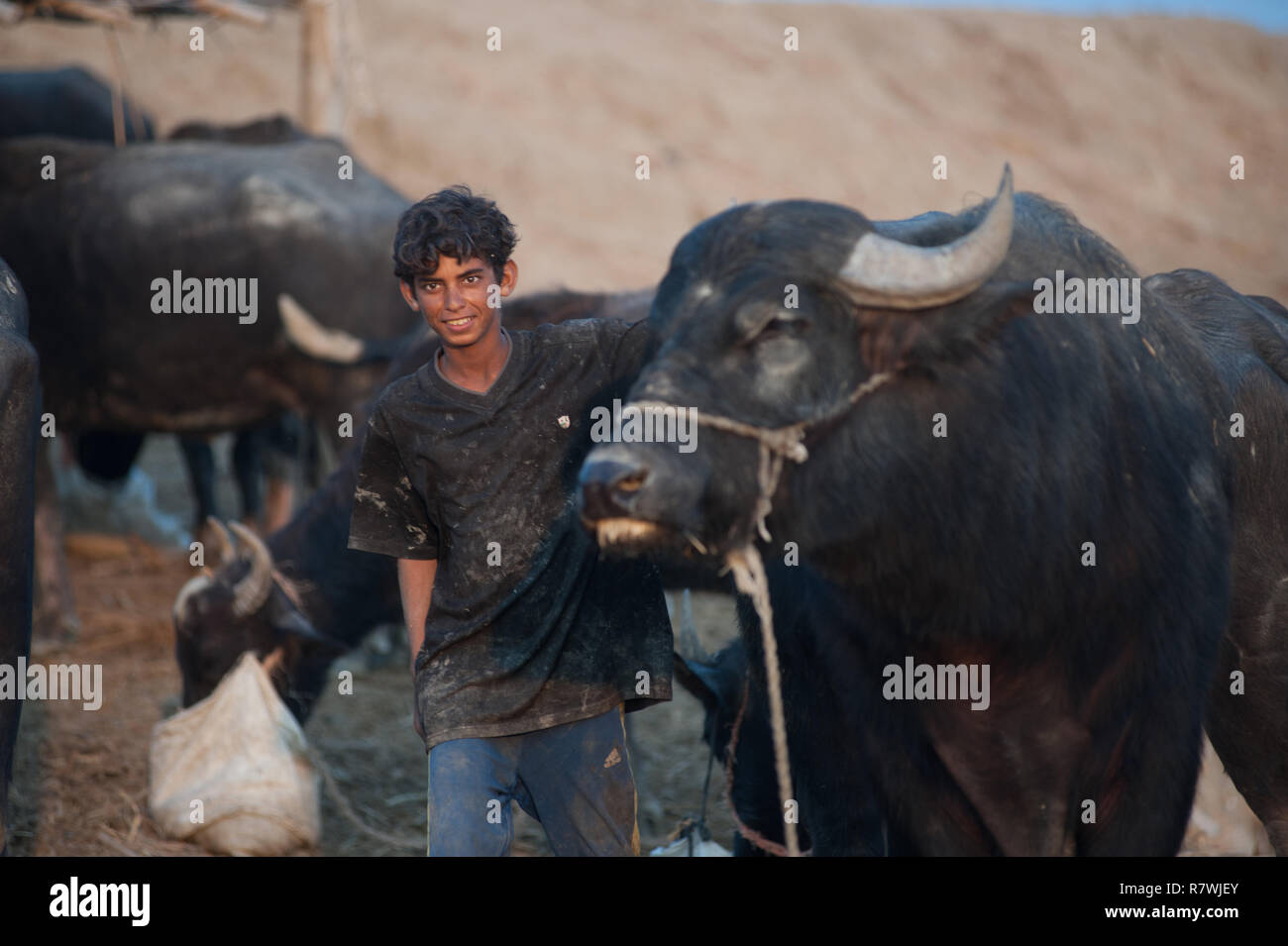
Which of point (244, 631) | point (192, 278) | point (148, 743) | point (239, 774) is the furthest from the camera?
point (192, 278)

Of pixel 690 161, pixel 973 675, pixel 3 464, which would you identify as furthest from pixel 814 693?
pixel 690 161

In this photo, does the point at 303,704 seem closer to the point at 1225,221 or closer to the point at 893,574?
the point at 893,574

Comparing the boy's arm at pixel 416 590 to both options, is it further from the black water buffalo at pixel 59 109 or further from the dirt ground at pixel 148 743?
the black water buffalo at pixel 59 109

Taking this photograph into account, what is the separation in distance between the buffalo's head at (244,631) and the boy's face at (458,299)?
262 centimetres

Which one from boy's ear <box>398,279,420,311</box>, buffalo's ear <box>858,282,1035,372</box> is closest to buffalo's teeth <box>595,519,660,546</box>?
buffalo's ear <box>858,282,1035,372</box>

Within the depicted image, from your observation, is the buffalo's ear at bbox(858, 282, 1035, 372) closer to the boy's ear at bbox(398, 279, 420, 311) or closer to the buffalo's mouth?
the buffalo's mouth

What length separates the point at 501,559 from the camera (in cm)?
312

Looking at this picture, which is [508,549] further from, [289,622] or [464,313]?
[289,622]

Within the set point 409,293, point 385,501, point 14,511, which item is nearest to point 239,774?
point 14,511

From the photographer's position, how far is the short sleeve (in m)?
3.16

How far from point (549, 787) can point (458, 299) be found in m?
1.16

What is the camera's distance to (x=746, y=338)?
2535 millimetres

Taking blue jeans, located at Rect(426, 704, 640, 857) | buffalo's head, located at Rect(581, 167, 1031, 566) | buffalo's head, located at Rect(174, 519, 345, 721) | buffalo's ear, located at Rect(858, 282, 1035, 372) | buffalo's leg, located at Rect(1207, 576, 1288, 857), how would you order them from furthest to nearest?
buffalo's head, located at Rect(174, 519, 345, 721), buffalo's leg, located at Rect(1207, 576, 1288, 857), blue jeans, located at Rect(426, 704, 640, 857), buffalo's ear, located at Rect(858, 282, 1035, 372), buffalo's head, located at Rect(581, 167, 1031, 566)

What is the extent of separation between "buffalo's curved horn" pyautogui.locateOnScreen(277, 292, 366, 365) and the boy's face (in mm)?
4184
